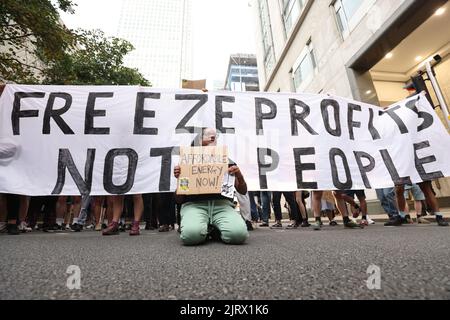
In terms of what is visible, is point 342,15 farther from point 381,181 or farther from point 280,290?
point 280,290

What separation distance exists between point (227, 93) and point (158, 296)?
3.08 m

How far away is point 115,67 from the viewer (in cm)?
898

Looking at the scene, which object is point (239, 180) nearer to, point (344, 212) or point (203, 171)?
point (203, 171)

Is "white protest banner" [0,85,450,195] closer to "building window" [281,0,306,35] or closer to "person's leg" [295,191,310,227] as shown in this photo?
"person's leg" [295,191,310,227]

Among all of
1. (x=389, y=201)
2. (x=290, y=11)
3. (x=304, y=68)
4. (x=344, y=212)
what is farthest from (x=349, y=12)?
(x=344, y=212)

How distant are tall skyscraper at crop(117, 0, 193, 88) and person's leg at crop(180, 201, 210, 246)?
3827 centimetres

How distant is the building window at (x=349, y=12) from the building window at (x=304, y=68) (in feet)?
5.28

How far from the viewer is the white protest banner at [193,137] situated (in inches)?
111

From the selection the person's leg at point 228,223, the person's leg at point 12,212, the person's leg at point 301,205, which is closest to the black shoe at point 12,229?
the person's leg at point 12,212

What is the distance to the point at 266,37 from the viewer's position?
49.4 ft

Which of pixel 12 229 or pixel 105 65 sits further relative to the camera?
pixel 105 65

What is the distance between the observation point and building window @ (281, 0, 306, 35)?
10145mm

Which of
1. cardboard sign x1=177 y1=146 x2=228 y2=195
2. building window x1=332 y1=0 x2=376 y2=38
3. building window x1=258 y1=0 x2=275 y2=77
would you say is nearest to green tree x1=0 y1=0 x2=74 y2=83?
cardboard sign x1=177 y1=146 x2=228 y2=195

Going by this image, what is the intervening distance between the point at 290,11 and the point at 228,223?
12.4 meters
